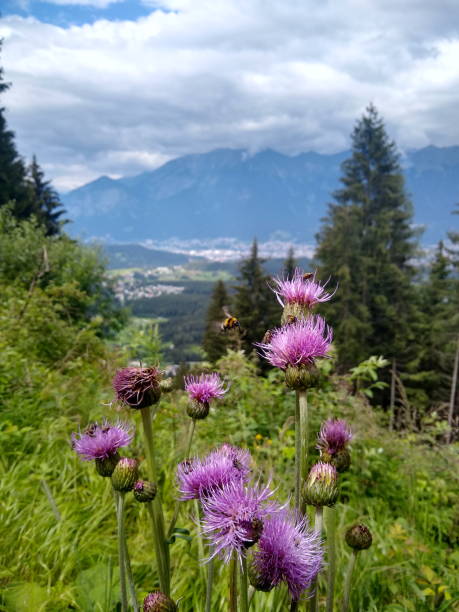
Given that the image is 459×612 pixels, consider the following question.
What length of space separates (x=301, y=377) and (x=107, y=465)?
782 millimetres

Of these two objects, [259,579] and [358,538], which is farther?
[358,538]

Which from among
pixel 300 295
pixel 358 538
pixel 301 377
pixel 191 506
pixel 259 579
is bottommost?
pixel 191 506

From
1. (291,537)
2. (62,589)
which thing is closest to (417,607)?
(62,589)

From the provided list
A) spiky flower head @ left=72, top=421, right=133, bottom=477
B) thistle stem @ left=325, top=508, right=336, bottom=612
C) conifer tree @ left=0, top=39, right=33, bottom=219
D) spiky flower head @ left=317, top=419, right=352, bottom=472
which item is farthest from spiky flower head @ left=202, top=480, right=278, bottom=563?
conifer tree @ left=0, top=39, right=33, bottom=219

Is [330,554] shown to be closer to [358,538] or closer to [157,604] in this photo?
[358,538]

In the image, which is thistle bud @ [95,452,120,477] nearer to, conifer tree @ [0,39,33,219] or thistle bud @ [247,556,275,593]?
thistle bud @ [247,556,275,593]

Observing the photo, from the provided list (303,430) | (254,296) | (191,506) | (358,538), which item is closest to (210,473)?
(303,430)

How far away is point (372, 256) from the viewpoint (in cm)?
3269

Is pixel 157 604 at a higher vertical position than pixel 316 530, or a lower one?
lower

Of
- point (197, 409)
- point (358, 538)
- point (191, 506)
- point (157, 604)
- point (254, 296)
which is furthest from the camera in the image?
point (254, 296)

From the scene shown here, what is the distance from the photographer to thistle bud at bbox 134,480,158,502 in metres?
1.29

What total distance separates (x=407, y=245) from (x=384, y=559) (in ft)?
111

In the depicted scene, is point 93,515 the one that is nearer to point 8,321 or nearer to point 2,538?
point 2,538

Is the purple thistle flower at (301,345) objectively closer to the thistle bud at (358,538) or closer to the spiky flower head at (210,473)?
the spiky flower head at (210,473)
